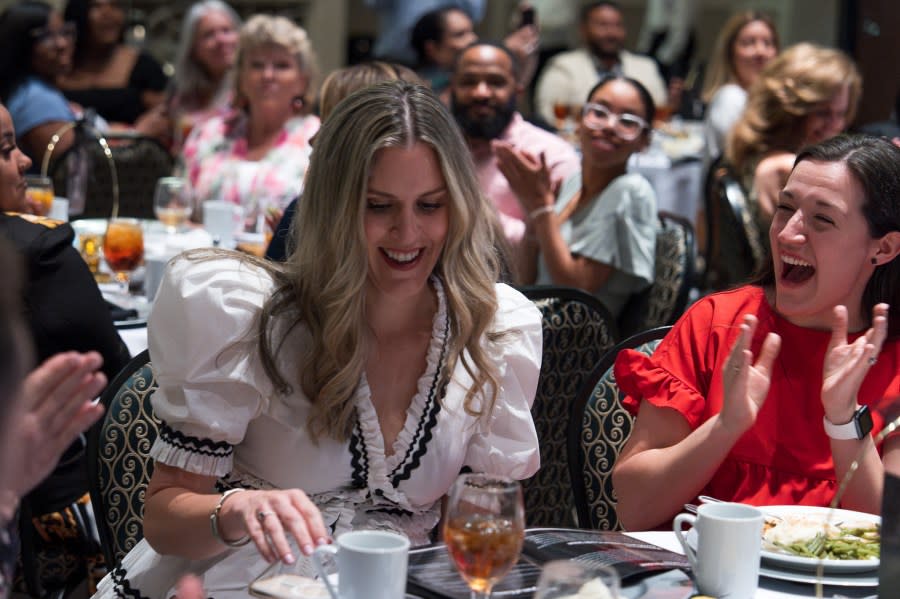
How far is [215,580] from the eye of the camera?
1863mm

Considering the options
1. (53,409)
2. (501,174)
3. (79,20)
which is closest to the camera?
(53,409)

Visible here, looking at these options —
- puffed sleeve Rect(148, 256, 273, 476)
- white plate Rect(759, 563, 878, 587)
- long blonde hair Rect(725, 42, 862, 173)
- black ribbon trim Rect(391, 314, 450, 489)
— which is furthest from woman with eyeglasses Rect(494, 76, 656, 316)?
white plate Rect(759, 563, 878, 587)

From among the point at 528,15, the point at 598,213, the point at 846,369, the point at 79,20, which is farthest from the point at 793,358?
the point at 79,20

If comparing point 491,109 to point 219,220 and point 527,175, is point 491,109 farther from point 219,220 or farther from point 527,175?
point 219,220

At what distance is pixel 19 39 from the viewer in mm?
5910

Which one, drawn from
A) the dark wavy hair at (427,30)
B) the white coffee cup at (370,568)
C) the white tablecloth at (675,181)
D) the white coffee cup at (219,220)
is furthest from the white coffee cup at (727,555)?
the dark wavy hair at (427,30)

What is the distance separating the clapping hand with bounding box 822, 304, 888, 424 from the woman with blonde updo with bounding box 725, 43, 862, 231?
2686mm

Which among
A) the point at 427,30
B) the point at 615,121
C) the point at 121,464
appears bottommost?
the point at 121,464

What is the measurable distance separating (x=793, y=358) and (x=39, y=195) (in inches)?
101

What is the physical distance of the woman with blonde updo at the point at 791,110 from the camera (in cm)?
457

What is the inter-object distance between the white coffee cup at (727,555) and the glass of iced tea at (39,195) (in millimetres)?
2840

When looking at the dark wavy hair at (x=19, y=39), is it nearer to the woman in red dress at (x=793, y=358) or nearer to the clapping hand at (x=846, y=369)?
the woman in red dress at (x=793, y=358)

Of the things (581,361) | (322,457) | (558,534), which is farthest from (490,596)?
(581,361)

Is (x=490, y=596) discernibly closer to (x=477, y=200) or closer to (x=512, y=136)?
(x=477, y=200)
